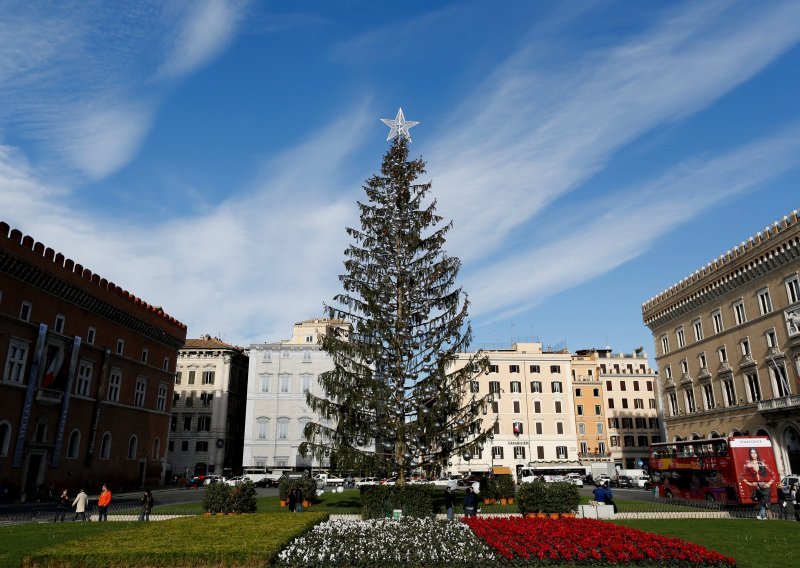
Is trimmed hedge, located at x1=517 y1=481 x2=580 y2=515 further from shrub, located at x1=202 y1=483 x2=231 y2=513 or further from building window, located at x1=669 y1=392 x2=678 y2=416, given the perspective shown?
building window, located at x1=669 y1=392 x2=678 y2=416

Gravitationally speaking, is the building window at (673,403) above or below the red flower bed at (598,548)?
above

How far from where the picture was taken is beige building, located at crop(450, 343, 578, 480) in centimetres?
7131

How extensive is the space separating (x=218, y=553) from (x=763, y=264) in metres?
49.7

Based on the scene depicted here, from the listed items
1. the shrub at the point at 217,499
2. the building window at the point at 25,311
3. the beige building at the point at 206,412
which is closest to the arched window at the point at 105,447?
the building window at the point at 25,311

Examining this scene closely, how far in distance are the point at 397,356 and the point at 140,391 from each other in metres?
33.5

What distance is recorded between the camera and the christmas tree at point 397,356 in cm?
2775

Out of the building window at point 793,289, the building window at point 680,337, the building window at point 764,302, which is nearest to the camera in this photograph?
the building window at point 793,289

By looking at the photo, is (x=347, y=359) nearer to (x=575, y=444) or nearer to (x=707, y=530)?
(x=707, y=530)

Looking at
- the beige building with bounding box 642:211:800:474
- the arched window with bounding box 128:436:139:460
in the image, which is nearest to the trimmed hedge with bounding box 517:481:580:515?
the beige building with bounding box 642:211:800:474

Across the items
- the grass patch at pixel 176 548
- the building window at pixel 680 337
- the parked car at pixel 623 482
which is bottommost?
the parked car at pixel 623 482

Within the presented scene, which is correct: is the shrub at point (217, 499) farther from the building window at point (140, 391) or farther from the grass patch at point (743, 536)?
the building window at point (140, 391)

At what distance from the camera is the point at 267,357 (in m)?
69.9

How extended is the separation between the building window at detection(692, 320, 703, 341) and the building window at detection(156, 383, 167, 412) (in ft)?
179

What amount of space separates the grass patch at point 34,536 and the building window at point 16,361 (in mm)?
17377
